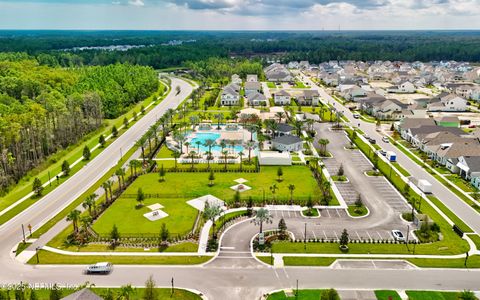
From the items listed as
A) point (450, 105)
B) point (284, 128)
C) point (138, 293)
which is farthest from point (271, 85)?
point (138, 293)

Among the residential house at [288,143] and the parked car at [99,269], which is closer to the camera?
the parked car at [99,269]

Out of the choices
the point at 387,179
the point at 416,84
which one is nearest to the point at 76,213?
the point at 387,179

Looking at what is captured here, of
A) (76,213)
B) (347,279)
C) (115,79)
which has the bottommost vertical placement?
(347,279)

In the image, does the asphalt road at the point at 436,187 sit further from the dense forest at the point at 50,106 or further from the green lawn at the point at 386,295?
the dense forest at the point at 50,106

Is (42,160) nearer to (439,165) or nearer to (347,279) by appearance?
(347,279)

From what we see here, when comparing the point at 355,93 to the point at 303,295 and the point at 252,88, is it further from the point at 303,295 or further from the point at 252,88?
the point at 303,295

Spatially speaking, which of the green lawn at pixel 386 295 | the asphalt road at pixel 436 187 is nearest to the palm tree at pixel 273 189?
the green lawn at pixel 386 295

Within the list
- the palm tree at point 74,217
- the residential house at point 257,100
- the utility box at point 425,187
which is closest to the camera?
the palm tree at point 74,217
